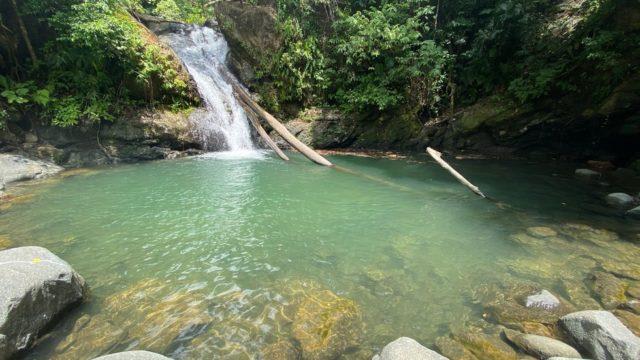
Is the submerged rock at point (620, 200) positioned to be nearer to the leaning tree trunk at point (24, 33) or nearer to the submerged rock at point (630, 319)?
the submerged rock at point (630, 319)

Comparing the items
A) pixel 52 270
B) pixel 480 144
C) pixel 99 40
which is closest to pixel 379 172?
pixel 480 144

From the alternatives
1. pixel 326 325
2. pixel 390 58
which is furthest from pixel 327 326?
pixel 390 58

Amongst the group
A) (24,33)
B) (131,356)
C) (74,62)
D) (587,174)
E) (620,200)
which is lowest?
(131,356)

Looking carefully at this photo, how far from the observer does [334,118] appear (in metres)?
14.8

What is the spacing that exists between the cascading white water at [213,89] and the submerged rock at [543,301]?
1198 cm

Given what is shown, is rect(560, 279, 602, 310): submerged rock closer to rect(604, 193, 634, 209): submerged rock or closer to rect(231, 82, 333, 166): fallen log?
rect(604, 193, 634, 209): submerged rock

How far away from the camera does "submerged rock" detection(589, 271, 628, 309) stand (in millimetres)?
3983

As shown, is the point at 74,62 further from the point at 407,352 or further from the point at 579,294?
the point at 579,294

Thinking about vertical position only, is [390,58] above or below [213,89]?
above

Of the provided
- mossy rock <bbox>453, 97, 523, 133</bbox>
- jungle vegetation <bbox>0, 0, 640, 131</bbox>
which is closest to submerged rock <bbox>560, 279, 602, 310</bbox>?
jungle vegetation <bbox>0, 0, 640, 131</bbox>

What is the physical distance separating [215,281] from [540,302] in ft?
13.4

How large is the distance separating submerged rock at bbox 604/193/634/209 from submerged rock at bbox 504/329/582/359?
5872 mm

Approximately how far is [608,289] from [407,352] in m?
3.28

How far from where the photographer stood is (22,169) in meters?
9.35
